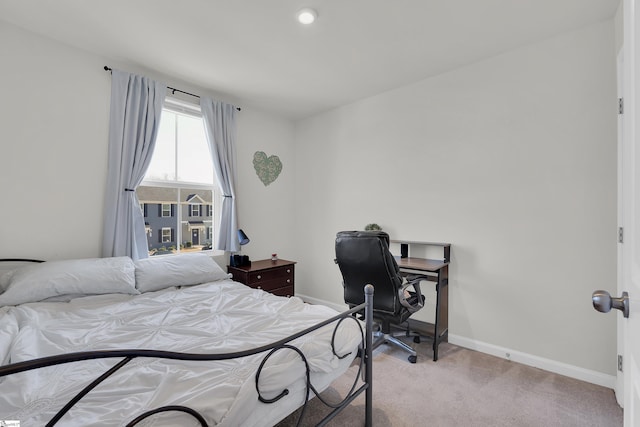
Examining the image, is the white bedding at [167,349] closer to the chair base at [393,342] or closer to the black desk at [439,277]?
the chair base at [393,342]

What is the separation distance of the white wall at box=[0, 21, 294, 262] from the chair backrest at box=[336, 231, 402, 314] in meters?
2.27

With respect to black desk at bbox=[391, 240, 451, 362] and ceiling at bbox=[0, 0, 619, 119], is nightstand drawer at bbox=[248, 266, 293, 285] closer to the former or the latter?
black desk at bbox=[391, 240, 451, 362]

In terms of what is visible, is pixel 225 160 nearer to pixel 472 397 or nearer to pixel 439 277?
pixel 439 277

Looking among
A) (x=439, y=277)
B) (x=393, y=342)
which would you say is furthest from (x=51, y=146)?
(x=439, y=277)

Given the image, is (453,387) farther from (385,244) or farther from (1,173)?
(1,173)

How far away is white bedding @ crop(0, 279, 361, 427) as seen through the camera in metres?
0.97

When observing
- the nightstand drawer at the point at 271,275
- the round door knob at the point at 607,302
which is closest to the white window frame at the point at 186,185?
the nightstand drawer at the point at 271,275

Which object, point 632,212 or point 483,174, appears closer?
point 632,212

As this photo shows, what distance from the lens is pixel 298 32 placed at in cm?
229

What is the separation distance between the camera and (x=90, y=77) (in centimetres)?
257

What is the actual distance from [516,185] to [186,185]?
335 centimetres

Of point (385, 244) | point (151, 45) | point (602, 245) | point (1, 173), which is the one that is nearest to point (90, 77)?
point (151, 45)

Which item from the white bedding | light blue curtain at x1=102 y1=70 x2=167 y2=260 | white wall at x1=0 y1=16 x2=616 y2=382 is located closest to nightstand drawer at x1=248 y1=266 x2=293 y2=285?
the white bedding

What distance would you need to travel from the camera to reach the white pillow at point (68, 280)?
1877mm
